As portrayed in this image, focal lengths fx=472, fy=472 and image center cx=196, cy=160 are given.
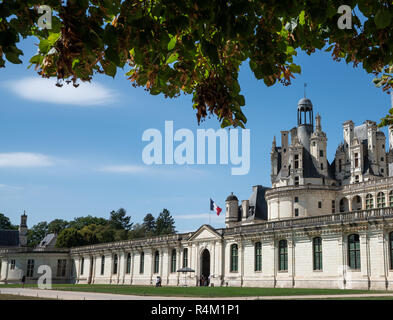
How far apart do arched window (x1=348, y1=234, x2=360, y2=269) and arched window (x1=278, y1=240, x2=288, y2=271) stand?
6312mm

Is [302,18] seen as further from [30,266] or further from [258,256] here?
[30,266]

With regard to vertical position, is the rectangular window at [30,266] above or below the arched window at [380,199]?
below

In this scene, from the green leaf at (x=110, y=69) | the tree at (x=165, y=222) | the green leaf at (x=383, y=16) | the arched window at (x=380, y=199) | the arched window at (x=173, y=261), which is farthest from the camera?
the tree at (x=165, y=222)

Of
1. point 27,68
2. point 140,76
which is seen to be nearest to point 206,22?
point 140,76

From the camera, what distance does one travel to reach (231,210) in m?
80.2

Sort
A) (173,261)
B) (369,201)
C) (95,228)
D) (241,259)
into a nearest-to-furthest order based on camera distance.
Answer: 1. (241,259)
2. (173,261)
3. (369,201)
4. (95,228)

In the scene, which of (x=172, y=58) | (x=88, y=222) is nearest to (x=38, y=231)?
(x=88, y=222)

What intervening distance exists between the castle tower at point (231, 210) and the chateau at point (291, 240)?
0.17 m

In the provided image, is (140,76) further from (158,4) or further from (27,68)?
(27,68)

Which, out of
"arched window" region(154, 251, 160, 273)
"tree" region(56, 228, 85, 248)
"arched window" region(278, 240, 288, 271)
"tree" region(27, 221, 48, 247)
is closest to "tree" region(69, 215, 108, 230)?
"tree" region(27, 221, 48, 247)

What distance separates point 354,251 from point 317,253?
137 inches

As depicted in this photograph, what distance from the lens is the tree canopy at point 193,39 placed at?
3.83m

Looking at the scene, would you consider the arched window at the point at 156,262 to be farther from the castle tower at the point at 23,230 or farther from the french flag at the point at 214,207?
the castle tower at the point at 23,230

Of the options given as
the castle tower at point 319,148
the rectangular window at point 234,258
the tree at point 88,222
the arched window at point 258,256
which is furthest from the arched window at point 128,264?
the tree at point 88,222
